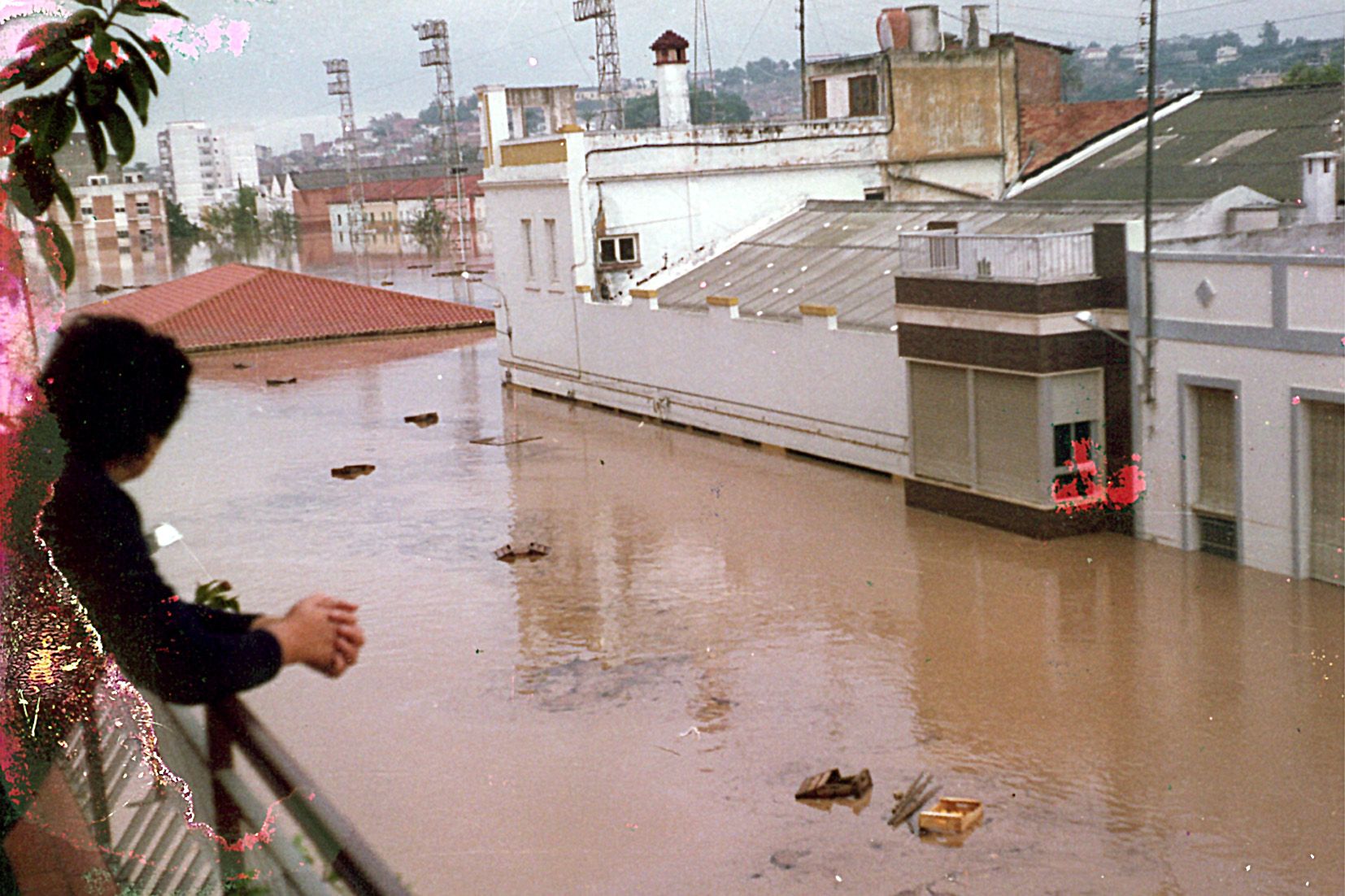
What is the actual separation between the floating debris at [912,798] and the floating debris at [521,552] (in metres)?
7.34

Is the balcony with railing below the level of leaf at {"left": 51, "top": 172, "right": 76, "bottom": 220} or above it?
below

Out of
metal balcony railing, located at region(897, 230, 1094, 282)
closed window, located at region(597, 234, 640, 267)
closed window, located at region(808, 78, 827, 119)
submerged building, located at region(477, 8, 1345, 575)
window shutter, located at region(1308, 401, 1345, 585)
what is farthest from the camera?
closed window, located at region(808, 78, 827, 119)

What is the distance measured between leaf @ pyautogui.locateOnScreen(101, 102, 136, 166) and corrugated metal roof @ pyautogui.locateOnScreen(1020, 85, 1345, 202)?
1909 centimetres

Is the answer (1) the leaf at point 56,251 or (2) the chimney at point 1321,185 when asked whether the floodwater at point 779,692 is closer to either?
(2) the chimney at point 1321,185

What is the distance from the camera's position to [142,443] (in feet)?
5.57

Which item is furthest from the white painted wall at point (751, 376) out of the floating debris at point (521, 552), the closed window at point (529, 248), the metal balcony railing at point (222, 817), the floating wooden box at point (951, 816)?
the metal balcony railing at point (222, 817)

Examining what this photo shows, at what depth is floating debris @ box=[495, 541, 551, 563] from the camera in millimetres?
16427

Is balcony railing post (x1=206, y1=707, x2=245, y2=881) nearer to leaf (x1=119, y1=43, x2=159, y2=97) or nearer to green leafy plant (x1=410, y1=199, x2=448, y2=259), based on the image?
leaf (x1=119, y1=43, x2=159, y2=97)

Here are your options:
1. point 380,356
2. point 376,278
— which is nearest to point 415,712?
point 380,356

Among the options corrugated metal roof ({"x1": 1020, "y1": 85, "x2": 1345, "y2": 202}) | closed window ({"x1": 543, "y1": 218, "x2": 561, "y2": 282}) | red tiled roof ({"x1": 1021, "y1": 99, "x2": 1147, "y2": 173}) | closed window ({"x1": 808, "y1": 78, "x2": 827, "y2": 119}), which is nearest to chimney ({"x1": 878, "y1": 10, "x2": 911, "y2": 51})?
closed window ({"x1": 808, "y1": 78, "x2": 827, "y2": 119})

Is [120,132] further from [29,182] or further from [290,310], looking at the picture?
[290,310]

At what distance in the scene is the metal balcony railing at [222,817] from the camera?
1819 millimetres

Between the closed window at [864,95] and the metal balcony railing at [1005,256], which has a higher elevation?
the closed window at [864,95]

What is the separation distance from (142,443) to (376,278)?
2406 inches
